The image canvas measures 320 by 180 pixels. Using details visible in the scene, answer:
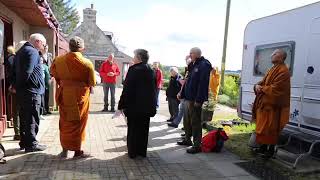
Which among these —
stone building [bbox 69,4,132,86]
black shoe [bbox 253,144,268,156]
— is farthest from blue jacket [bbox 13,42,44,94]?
stone building [bbox 69,4,132,86]

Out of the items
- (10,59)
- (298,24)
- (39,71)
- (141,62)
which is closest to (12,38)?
(10,59)

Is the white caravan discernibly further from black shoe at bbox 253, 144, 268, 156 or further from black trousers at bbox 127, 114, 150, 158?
black trousers at bbox 127, 114, 150, 158

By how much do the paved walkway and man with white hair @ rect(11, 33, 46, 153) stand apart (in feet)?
1.04

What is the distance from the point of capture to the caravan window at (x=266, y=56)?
6.67 meters

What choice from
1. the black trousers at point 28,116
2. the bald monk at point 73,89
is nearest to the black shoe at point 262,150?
the bald monk at point 73,89

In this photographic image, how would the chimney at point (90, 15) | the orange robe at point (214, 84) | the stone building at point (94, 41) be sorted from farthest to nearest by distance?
1. the chimney at point (90, 15)
2. the stone building at point (94, 41)
3. the orange robe at point (214, 84)

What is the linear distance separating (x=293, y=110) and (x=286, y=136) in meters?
0.60

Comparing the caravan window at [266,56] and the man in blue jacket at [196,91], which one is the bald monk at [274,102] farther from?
the man in blue jacket at [196,91]

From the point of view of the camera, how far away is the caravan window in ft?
21.9

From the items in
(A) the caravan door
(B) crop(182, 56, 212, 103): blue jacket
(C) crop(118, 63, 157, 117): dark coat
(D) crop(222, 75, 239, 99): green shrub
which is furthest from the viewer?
(D) crop(222, 75, 239, 99): green shrub

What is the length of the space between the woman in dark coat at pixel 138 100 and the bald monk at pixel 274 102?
1.84 meters

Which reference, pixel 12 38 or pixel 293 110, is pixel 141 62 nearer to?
pixel 293 110

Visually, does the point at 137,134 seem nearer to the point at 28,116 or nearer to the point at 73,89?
the point at 73,89

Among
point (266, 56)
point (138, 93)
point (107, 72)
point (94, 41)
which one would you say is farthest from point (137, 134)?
point (94, 41)
